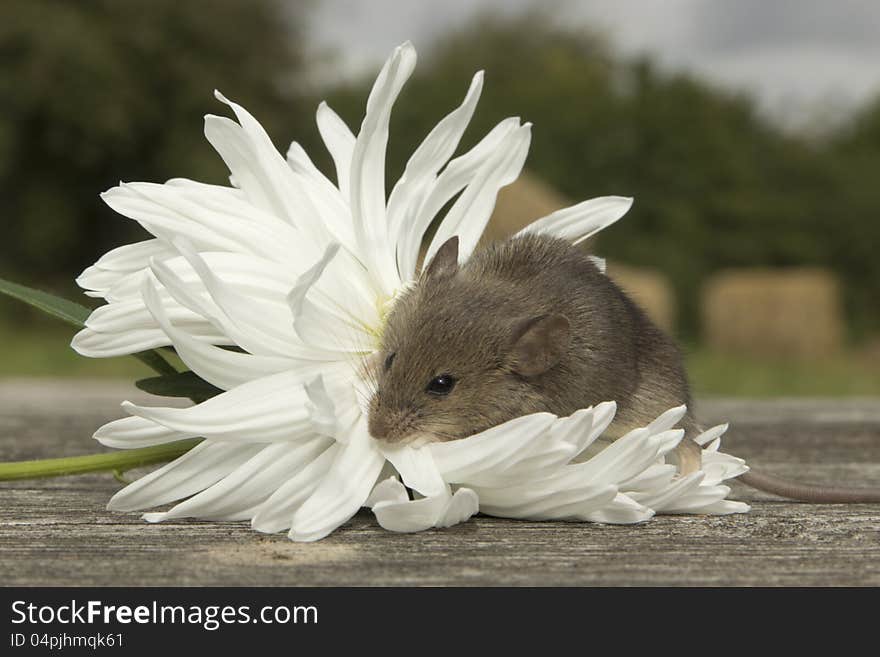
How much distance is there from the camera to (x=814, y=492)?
2031mm

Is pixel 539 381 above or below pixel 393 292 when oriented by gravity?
below

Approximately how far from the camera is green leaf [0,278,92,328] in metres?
1.90

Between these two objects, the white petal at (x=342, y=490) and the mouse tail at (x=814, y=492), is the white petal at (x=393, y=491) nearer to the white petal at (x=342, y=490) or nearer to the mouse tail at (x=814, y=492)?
the white petal at (x=342, y=490)

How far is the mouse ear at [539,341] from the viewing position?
6.40 ft

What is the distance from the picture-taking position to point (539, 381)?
204 centimetres

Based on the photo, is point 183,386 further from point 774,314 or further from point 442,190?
point 774,314

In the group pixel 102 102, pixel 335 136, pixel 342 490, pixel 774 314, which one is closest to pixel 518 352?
pixel 342 490

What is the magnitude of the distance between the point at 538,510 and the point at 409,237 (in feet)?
1.89

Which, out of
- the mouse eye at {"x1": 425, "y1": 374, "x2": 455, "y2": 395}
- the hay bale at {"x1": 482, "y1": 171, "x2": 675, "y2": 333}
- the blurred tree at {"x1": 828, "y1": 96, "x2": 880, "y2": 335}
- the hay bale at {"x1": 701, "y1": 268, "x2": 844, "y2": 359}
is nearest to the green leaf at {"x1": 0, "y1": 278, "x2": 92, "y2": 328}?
the mouse eye at {"x1": 425, "y1": 374, "x2": 455, "y2": 395}

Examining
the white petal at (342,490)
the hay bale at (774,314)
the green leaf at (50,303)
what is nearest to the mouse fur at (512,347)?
the white petal at (342,490)

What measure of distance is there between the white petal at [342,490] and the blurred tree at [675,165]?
1139cm

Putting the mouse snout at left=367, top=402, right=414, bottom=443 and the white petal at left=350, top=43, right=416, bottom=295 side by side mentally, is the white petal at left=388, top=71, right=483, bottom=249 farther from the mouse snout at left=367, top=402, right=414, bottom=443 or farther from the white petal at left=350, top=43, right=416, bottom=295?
the mouse snout at left=367, top=402, right=414, bottom=443
